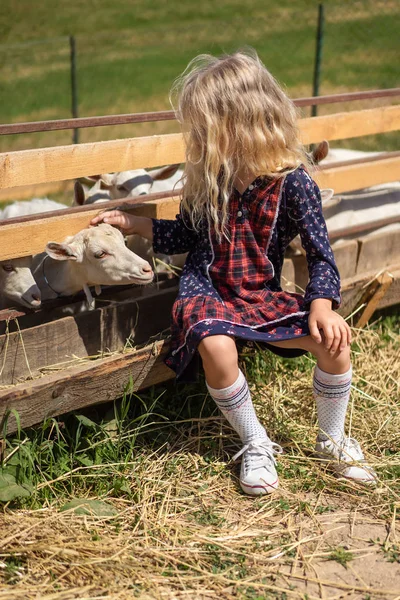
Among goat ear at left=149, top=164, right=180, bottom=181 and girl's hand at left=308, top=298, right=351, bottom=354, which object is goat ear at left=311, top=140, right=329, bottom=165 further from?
girl's hand at left=308, top=298, right=351, bottom=354

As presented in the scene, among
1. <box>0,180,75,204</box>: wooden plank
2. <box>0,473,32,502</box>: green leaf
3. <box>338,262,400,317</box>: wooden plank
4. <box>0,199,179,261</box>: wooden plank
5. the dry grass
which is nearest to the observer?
the dry grass

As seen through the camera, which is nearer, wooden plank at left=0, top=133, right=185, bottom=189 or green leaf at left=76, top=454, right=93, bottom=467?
green leaf at left=76, top=454, right=93, bottom=467

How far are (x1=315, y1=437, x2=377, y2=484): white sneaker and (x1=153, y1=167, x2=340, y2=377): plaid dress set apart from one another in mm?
476

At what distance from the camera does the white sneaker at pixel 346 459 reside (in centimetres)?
346

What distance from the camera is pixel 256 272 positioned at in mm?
3639

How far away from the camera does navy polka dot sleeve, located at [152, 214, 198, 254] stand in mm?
3828

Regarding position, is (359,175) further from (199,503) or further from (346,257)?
(199,503)

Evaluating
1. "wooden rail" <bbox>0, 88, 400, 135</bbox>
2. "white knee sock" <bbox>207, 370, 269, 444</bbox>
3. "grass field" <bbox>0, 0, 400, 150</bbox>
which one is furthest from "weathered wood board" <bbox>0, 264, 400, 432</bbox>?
"grass field" <bbox>0, 0, 400, 150</bbox>

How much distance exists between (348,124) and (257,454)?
245 centimetres

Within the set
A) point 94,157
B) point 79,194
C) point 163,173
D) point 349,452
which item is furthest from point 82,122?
point 349,452

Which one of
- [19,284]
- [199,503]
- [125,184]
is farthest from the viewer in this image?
[125,184]

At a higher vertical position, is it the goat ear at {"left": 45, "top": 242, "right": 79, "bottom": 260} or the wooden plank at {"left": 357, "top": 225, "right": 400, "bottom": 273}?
the goat ear at {"left": 45, "top": 242, "right": 79, "bottom": 260}

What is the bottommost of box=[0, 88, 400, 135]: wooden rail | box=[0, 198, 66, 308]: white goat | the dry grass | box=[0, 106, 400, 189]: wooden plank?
the dry grass

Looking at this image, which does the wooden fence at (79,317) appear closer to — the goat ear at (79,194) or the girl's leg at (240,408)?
the goat ear at (79,194)
